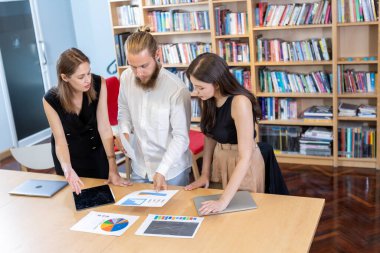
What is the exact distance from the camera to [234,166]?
2350 mm

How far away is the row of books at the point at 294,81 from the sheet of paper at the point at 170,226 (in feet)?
9.39

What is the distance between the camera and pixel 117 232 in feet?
6.47

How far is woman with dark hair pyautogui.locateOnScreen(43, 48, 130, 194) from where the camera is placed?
2.34 m

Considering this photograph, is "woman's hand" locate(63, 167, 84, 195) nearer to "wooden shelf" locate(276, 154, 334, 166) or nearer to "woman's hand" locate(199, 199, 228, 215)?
"woman's hand" locate(199, 199, 228, 215)

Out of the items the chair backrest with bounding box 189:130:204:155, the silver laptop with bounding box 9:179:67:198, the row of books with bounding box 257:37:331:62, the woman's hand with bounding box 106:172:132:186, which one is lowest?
the chair backrest with bounding box 189:130:204:155

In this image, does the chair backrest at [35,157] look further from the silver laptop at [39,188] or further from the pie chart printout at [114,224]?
the pie chart printout at [114,224]

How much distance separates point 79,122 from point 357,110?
113 inches

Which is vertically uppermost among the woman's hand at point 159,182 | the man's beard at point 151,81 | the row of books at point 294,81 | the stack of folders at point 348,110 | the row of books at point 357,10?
the row of books at point 357,10

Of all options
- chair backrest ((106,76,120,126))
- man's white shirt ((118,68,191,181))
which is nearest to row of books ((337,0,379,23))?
chair backrest ((106,76,120,126))

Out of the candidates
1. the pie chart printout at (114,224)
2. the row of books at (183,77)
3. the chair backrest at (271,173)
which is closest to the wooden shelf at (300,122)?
the row of books at (183,77)

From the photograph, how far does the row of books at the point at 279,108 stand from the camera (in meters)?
4.68

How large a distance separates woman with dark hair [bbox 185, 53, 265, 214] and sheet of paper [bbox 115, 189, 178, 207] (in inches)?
5.9

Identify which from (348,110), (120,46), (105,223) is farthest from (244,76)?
(105,223)

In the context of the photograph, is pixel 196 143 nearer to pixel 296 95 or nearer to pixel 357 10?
pixel 296 95
